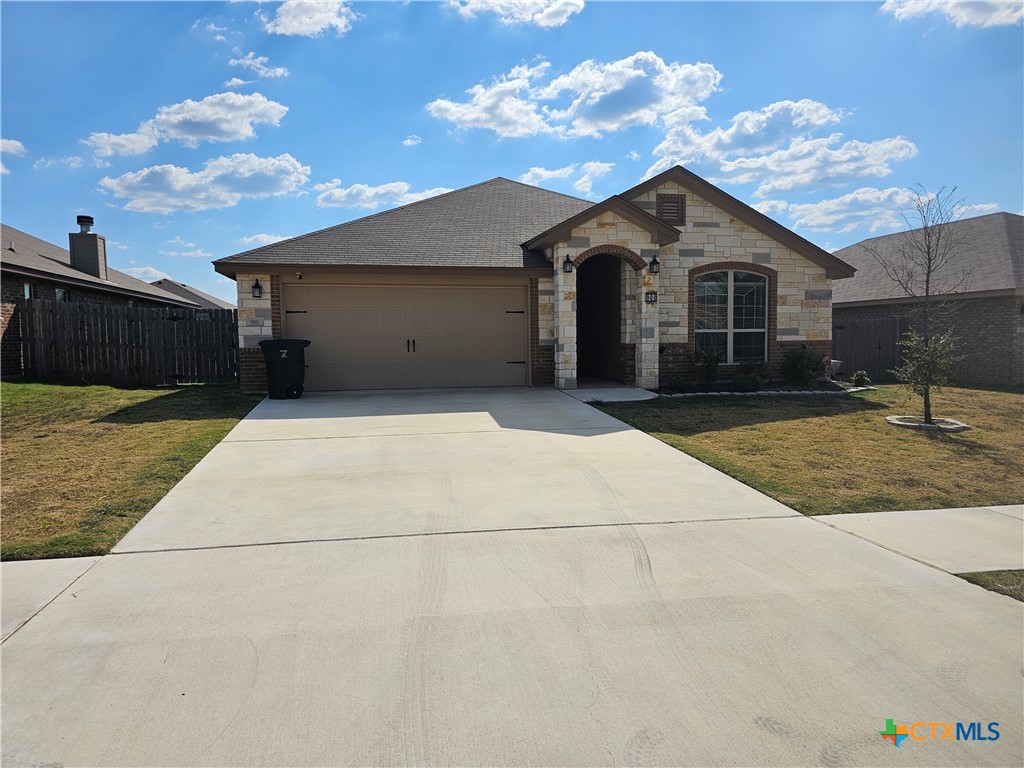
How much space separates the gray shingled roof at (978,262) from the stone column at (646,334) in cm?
969

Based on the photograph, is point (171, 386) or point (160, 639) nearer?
point (160, 639)

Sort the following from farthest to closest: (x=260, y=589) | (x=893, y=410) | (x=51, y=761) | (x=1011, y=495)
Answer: (x=893, y=410) → (x=1011, y=495) → (x=260, y=589) → (x=51, y=761)

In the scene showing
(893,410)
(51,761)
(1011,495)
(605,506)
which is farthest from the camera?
(893,410)

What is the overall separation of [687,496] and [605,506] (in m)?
0.84

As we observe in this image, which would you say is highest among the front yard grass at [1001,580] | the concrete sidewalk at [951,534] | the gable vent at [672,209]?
the gable vent at [672,209]

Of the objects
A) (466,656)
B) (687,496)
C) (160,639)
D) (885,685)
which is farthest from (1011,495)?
(160,639)

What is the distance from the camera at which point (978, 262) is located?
17266 millimetres

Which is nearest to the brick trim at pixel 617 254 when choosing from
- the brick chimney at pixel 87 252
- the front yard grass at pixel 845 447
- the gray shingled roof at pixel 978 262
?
the front yard grass at pixel 845 447

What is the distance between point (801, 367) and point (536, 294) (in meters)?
6.19

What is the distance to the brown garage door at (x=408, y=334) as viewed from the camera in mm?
13078

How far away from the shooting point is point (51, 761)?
7.40 feet

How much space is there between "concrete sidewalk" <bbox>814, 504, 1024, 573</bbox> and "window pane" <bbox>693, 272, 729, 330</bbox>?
888 cm

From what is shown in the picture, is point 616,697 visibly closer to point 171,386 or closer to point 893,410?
point 893,410

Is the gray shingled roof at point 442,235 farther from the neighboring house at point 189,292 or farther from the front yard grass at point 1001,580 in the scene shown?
the neighboring house at point 189,292
